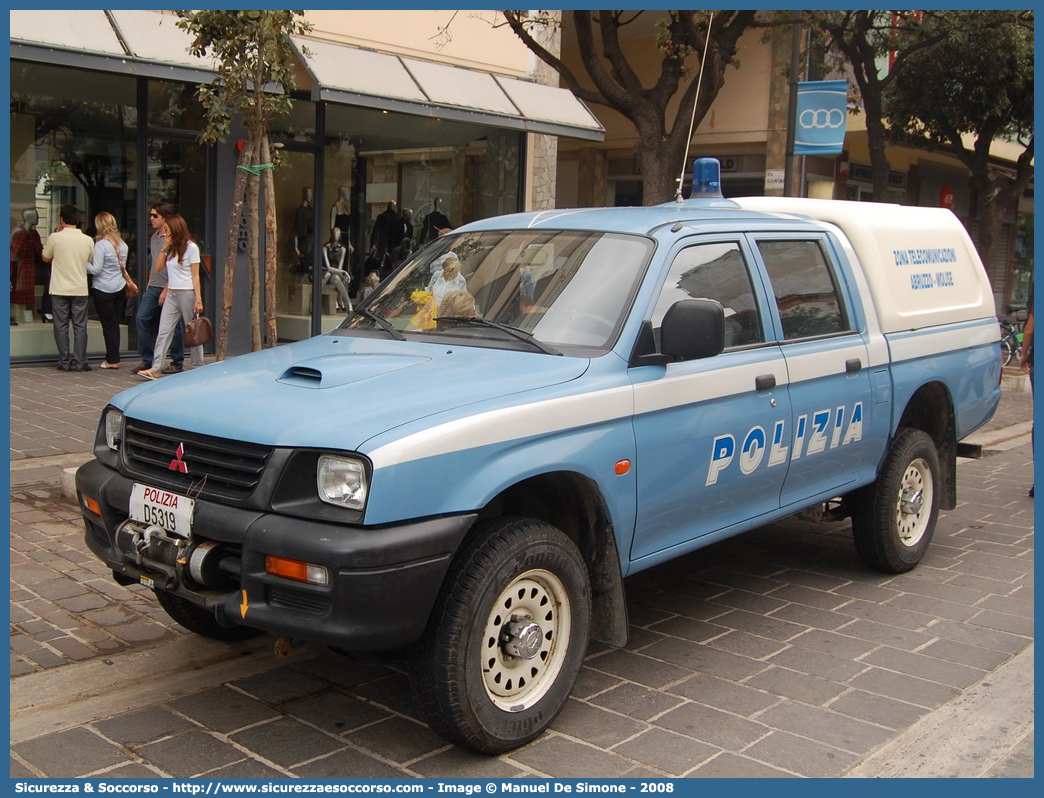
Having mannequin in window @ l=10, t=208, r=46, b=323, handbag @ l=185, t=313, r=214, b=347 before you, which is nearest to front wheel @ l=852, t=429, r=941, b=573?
handbag @ l=185, t=313, r=214, b=347

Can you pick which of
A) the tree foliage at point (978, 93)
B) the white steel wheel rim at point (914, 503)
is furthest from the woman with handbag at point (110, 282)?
the tree foliage at point (978, 93)

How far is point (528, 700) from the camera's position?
3.96m

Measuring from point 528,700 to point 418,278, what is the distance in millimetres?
2224

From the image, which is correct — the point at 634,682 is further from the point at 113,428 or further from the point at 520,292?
the point at 113,428

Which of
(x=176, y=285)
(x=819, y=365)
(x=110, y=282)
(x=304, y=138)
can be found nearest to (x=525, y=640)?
(x=819, y=365)

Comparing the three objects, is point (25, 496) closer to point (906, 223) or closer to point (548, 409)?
point (548, 409)

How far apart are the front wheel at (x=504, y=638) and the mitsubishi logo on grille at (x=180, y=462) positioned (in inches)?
41.1

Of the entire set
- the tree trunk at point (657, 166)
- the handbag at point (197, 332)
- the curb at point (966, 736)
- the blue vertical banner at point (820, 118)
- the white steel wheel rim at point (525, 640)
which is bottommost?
the curb at point (966, 736)

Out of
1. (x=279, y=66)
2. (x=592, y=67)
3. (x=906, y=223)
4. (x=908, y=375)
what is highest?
(x=592, y=67)

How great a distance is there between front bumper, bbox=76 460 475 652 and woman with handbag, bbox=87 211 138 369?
32.2 ft

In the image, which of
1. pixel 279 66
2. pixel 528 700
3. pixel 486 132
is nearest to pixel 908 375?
pixel 528 700

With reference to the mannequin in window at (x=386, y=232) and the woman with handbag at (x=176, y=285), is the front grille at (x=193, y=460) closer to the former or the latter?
the woman with handbag at (x=176, y=285)

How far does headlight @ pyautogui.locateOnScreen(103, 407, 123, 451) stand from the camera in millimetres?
4309

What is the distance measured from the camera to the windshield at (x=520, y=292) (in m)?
4.55
